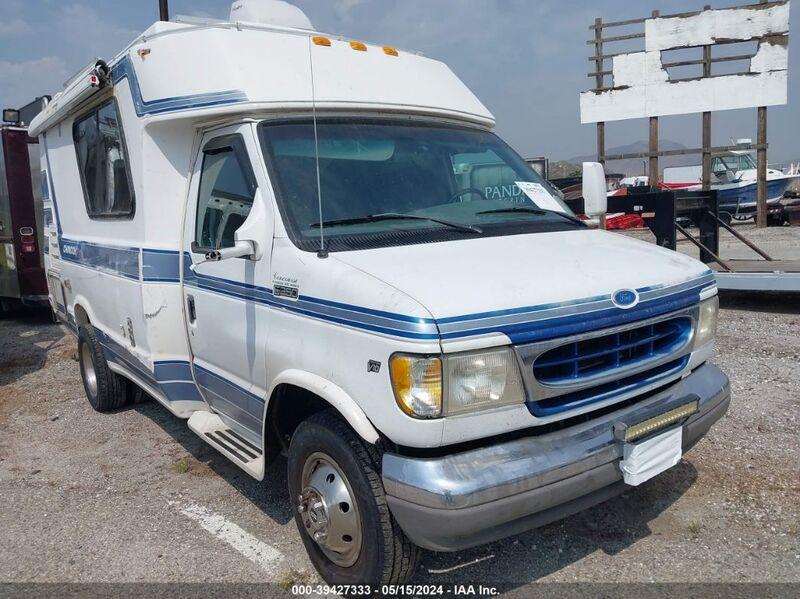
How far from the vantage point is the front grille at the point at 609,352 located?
111 inches

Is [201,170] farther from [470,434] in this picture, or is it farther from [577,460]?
[577,460]

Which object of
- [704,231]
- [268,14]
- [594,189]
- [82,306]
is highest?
[268,14]

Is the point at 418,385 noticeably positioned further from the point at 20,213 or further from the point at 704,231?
the point at 20,213

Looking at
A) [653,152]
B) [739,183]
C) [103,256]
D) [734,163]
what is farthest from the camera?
[734,163]

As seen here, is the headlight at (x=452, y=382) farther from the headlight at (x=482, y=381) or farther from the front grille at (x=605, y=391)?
the front grille at (x=605, y=391)

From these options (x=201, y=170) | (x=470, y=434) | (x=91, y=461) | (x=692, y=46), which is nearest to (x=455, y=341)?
(x=470, y=434)

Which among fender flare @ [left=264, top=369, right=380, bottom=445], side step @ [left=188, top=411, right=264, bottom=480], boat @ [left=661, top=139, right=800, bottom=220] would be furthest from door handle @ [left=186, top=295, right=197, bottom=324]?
boat @ [left=661, top=139, right=800, bottom=220]

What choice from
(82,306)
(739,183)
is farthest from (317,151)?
(739,183)

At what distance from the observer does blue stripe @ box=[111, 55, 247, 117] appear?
363 cm

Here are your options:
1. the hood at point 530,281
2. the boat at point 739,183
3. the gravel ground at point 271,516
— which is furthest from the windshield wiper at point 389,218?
the boat at point 739,183

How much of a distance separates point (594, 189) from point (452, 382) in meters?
2.46

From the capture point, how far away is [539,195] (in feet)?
13.7

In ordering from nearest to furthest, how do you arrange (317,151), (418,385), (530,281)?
(418,385) → (530,281) → (317,151)

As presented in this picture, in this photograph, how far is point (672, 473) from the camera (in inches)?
168
